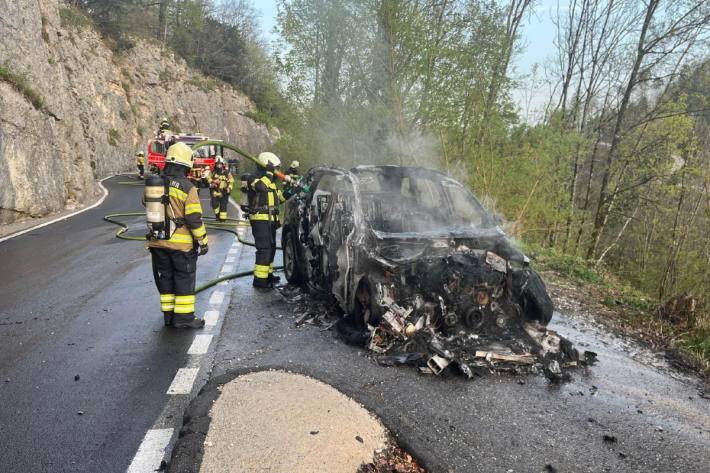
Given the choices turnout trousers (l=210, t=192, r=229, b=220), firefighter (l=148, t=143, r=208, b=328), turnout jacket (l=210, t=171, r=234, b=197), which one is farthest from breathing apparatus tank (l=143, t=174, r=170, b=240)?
turnout trousers (l=210, t=192, r=229, b=220)

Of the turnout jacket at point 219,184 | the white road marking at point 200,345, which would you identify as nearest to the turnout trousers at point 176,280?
the white road marking at point 200,345

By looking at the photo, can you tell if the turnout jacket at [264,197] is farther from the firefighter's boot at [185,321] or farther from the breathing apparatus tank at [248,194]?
the firefighter's boot at [185,321]

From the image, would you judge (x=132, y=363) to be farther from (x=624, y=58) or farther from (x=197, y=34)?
(x=197, y=34)

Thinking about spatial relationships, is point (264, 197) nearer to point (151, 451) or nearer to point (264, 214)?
point (264, 214)

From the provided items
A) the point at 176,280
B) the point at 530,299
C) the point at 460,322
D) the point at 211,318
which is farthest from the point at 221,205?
the point at 530,299

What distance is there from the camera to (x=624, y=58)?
17.4 metres

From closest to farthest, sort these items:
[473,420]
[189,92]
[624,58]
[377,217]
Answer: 1. [473,420]
2. [377,217]
3. [624,58]
4. [189,92]

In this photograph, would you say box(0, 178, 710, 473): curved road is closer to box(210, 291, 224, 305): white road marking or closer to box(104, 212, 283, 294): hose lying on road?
box(210, 291, 224, 305): white road marking

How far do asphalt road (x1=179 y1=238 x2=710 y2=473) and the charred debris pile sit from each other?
17 cm

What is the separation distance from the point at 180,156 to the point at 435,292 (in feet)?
10.1

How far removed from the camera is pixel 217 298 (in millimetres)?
6395

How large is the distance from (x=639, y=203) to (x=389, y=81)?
10930 mm

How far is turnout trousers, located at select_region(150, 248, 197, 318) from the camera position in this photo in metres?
5.23

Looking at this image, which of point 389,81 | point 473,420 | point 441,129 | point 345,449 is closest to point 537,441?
point 473,420
